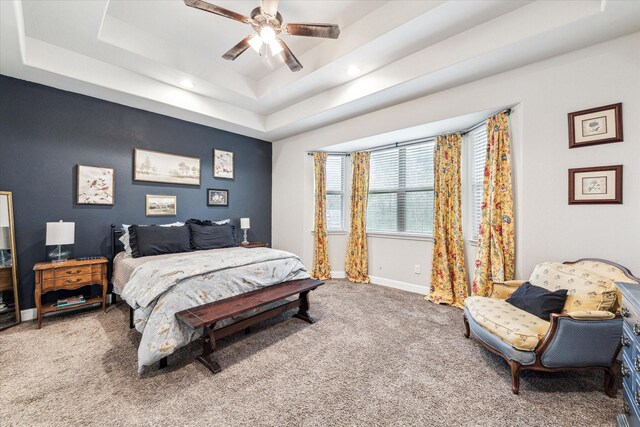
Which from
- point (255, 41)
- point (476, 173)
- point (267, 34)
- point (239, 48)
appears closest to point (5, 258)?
point (239, 48)

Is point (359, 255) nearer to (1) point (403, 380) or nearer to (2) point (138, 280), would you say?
(1) point (403, 380)

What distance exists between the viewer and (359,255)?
15.0 feet

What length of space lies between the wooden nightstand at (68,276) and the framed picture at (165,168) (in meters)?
1.30

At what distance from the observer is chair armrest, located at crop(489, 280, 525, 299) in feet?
8.09

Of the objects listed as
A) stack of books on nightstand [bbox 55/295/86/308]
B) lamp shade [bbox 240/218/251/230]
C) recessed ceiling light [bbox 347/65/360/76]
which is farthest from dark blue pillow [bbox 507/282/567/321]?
stack of books on nightstand [bbox 55/295/86/308]

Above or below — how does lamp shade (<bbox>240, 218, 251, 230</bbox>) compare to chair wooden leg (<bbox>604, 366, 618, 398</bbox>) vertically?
above

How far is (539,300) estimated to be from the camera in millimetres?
2057

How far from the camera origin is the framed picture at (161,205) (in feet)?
12.4

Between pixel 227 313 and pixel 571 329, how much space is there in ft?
8.11

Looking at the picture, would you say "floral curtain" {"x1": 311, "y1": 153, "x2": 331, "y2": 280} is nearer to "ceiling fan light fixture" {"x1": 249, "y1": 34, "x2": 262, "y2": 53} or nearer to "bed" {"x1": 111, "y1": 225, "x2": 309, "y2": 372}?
"bed" {"x1": 111, "y1": 225, "x2": 309, "y2": 372}

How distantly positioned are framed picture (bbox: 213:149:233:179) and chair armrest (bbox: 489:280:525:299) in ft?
14.0

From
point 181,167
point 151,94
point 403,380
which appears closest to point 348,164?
point 181,167

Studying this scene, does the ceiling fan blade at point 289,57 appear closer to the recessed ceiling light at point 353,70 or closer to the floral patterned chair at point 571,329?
the recessed ceiling light at point 353,70

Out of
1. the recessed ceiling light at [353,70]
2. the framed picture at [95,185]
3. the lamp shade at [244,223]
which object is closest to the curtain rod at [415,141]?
the recessed ceiling light at [353,70]
